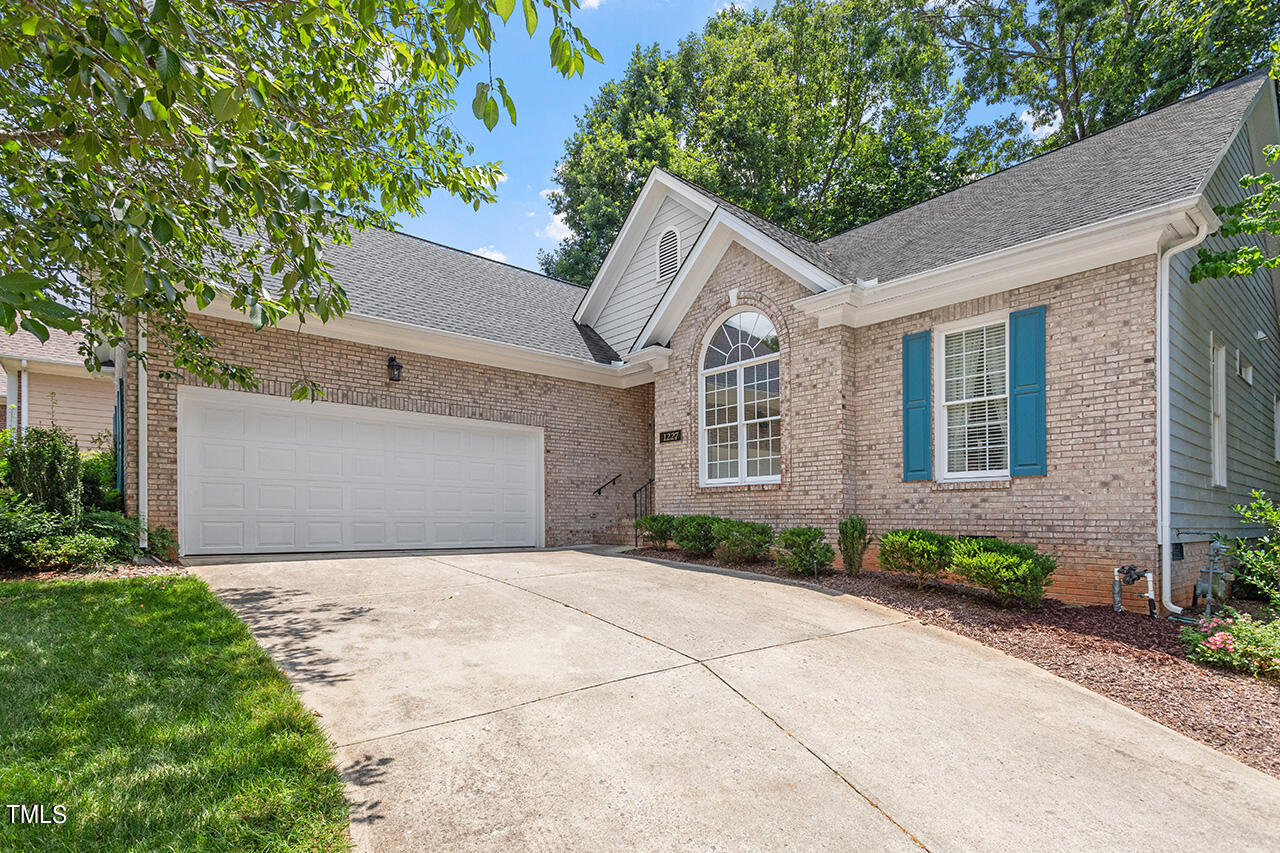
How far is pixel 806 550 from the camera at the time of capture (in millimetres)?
7883

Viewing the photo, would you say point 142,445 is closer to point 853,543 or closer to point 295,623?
point 295,623

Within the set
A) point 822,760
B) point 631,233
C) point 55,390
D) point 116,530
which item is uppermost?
point 631,233

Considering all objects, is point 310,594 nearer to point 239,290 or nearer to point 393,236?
point 239,290

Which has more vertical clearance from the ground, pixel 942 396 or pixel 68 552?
pixel 942 396

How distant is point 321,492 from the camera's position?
31.9 ft

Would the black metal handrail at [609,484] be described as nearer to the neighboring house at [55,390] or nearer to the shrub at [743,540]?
the shrub at [743,540]

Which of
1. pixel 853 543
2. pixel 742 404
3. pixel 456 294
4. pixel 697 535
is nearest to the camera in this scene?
pixel 853 543

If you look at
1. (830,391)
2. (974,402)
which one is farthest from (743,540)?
(974,402)

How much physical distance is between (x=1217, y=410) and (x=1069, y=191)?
369 cm

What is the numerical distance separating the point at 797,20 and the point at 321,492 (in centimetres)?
2486

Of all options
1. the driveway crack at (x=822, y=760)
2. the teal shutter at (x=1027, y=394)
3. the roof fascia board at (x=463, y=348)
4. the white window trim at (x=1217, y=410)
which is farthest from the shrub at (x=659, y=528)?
the white window trim at (x=1217, y=410)

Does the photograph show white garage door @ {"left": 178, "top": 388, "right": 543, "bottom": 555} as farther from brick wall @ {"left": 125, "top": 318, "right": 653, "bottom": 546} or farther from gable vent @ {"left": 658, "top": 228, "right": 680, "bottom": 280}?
gable vent @ {"left": 658, "top": 228, "right": 680, "bottom": 280}

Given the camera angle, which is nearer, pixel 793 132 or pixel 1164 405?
pixel 1164 405

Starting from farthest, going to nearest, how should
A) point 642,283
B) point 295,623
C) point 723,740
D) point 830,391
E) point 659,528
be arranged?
1. point 642,283
2. point 659,528
3. point 830,391
4. point 295,623
5. point 723,740
